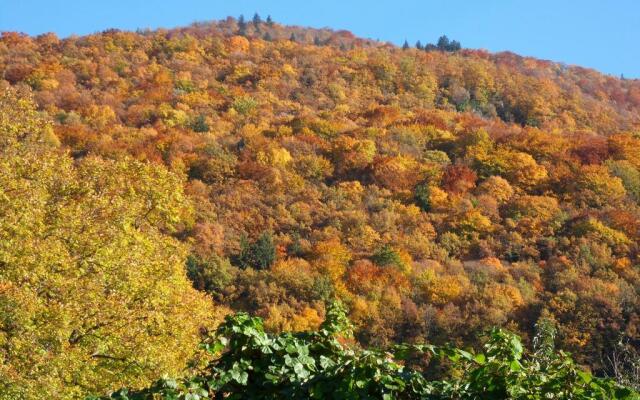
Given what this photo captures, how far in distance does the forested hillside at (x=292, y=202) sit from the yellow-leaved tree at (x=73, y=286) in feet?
0.14

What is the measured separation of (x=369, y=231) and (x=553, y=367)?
3573 cm

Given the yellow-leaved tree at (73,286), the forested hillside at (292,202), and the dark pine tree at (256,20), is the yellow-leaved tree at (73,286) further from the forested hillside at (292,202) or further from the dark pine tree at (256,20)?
the dark pine tree at (256,20)

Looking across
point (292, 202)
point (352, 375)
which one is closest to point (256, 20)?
point (292, 202)

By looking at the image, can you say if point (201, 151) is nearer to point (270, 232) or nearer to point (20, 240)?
point (270, 232)

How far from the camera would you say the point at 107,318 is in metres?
12.8

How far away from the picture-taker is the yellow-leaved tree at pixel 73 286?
1145 centimetres

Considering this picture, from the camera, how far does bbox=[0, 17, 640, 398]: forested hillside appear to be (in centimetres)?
1295

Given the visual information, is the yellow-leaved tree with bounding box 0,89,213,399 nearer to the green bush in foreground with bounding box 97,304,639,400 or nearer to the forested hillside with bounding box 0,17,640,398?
the forested hillside with bounding box 0,17,640,398

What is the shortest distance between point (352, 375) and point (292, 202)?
4033 centimetres

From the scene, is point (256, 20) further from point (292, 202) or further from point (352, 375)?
point (352, 375)

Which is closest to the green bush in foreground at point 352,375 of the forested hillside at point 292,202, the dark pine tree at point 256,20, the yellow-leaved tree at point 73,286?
the yellow-leaved tree at point 73,286

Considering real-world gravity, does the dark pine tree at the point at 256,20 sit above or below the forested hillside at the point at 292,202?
above

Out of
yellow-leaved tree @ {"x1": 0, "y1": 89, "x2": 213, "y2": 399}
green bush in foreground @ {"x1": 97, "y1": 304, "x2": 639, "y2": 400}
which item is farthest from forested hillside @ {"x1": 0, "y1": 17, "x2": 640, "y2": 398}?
green bush in foreground @ {"x1": 97, "y1": 304, "x2": 639, "y2": 400}

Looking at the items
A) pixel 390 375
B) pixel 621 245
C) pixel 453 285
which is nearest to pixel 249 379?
pixel 390 375
